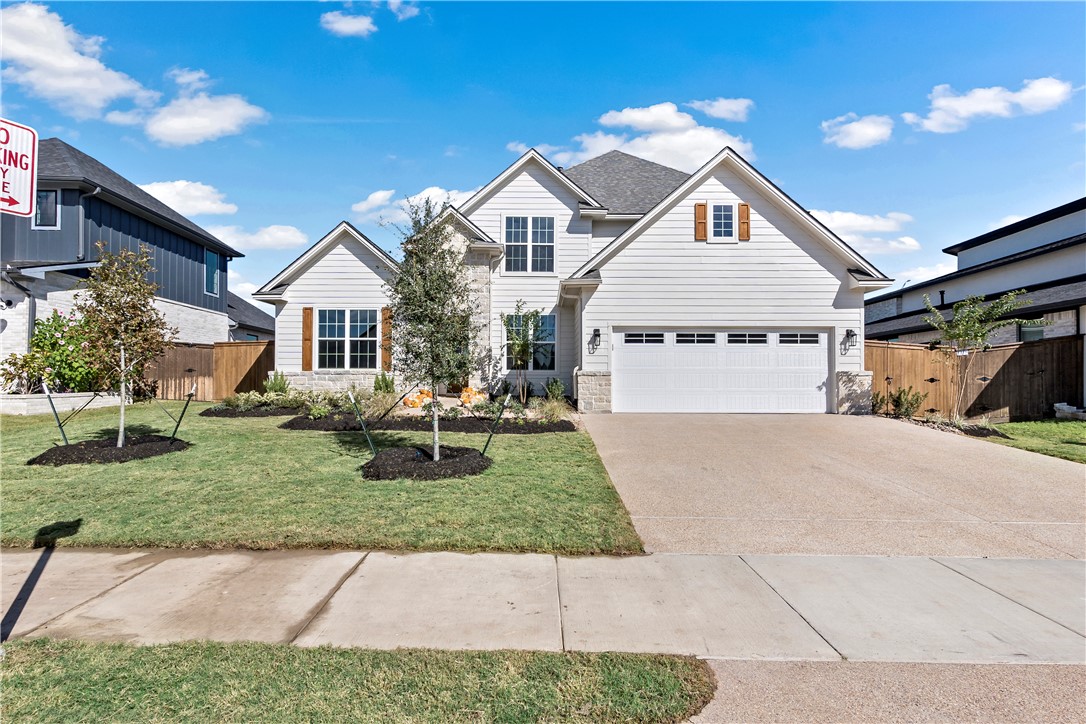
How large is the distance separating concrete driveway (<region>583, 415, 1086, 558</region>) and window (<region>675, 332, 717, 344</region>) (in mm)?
3761

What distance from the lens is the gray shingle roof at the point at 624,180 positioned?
1939 cm

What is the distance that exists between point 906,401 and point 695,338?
5.95m

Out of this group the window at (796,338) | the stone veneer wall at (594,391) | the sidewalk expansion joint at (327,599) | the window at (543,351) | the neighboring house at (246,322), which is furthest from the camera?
the neighboring house at (246,322)

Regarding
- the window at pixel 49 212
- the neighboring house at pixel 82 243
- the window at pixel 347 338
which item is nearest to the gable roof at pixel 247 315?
the neighboring house at pixel 82 243

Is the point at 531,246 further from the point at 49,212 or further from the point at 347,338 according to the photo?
the point at 49,212

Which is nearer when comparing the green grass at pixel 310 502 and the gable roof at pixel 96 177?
the green grass at pixel 310 502

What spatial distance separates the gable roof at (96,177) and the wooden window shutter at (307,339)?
7847mm

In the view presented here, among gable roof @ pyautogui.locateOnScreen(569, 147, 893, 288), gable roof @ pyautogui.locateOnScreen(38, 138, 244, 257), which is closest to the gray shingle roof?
gable roof @ pyautogui.locateOnScreen(569, 147, 893, 288)

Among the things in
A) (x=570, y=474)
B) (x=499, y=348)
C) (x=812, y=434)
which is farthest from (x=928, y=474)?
(x=499, y=348)

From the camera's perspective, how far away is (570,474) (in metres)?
7.91

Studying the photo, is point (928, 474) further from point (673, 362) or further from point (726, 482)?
point (673, 362)

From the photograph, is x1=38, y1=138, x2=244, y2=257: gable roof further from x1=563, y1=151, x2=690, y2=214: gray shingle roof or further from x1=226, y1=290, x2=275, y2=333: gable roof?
x1=563, y1=151, x2=690, y2=214: gray shingle roof

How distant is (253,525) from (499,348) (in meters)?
12.8

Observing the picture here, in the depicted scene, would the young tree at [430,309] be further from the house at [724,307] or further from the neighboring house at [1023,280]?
the neighboring house at [1023,280]
